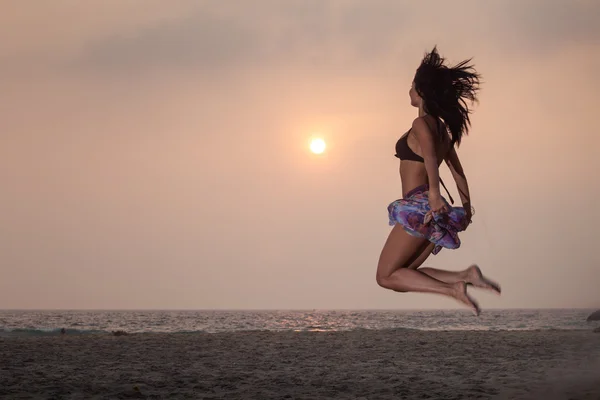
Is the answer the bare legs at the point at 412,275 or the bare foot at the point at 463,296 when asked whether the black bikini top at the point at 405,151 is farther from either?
the bare foot at the point at 463,296

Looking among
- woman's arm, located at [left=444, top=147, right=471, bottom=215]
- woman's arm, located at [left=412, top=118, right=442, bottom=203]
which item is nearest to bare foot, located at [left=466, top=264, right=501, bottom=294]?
woman's arm, located at [left=444, top=147, right=471, bottom=215]

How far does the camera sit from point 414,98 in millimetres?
5770

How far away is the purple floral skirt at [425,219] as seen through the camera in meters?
5.45

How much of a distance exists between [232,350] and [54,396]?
30.6 ft

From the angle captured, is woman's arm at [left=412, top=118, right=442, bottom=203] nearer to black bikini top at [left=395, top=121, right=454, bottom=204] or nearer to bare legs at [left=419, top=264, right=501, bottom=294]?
black bikini top at [left=395, top=121, right=454, bottom=204]

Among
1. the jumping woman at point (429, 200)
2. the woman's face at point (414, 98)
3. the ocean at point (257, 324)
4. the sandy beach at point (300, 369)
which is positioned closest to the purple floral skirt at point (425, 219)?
the jumping woman at point (429, 200)

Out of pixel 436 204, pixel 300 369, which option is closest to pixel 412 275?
pixel 436 204

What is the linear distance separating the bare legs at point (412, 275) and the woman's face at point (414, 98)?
3.50ft

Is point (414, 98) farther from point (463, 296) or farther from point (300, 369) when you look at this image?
point (300, 369)

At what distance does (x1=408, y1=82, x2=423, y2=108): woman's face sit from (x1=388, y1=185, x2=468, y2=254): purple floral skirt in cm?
71

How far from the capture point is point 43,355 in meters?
18.6

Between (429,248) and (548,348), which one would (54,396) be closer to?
(429,248)

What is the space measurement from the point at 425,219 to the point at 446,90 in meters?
1.19

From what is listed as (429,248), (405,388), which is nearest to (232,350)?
(405,388)
